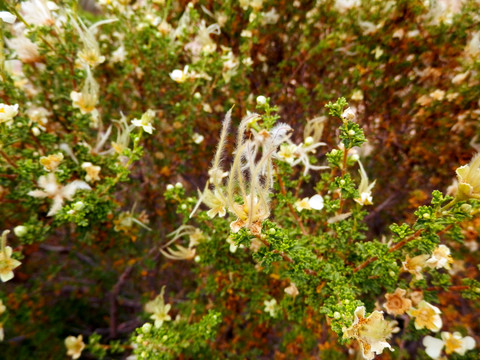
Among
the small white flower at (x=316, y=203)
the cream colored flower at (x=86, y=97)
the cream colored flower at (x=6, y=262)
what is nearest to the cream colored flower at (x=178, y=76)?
the cream colored flower at (x=86, y=97)

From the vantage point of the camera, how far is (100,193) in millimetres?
1754

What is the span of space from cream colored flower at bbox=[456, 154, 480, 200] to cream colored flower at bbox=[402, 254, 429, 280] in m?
0.48

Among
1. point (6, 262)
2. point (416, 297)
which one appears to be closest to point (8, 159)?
point (6, 262)

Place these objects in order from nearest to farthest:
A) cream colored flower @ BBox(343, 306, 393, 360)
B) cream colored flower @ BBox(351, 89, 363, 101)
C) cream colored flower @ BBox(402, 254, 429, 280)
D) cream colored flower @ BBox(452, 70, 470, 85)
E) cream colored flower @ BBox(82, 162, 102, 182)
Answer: cream colored flower @ BBox(343, 306, 393, 360) < cream colored flower @ BBox(402, 254, 429, 280) < cream colored flower @ BBox(82, 162, 102, 182) < cream colored flower @ BBox(452, 70, 470, 85) < cream colored flower @ BBox(351, 89, 363, 101)

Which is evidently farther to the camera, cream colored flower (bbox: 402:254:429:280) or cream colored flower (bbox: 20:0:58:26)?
cream colored flower (bbox: 20:0:58:26)

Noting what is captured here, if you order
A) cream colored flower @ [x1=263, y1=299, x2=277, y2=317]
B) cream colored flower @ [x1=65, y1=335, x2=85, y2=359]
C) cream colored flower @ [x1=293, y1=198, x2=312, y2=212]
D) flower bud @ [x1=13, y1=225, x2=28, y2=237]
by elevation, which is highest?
cream colored flower @ [x1=293, y1=198, x2=312, y2=212]

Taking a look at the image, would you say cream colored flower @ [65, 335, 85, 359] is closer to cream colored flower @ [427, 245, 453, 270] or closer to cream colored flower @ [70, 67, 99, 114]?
cream colored flower @ [70, 67, 99, 114]

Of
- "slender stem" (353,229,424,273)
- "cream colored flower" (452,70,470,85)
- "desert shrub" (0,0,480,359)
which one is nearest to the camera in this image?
"slender stem" (353,229,424,273)

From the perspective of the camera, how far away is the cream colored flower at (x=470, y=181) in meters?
1.03

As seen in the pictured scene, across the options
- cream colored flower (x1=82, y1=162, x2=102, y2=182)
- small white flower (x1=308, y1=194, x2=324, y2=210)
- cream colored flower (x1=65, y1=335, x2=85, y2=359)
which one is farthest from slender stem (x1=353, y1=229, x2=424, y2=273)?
cream colored flower (x1=65, y1=335, x2=85, y2=359)

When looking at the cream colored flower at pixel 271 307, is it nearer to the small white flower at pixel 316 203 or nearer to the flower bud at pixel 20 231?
the small white flower at pixel 316 203

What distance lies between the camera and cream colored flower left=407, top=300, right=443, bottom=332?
57.4 inches

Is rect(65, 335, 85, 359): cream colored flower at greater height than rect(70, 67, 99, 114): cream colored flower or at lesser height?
lesser

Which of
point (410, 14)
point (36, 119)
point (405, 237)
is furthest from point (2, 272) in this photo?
point (410, 14)
